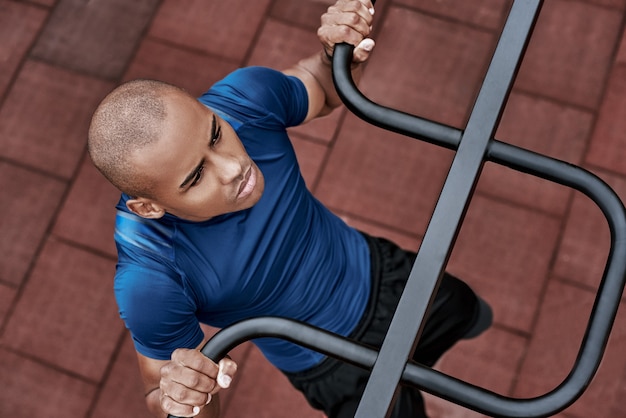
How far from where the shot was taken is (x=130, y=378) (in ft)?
8.79

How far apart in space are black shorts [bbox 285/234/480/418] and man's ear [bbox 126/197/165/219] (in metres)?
0.66

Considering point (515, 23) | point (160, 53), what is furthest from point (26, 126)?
point (515, 23)

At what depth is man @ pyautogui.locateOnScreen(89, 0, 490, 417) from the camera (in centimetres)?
Answer: 133

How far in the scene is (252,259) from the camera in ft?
5.20

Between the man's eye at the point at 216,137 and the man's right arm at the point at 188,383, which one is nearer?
the man's right arm at the point at 188,383

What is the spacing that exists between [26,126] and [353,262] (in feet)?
6.67

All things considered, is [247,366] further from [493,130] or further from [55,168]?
[493,130]

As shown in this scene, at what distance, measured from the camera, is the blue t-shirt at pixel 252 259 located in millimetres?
1448

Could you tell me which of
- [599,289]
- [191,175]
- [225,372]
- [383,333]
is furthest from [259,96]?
[599,289]

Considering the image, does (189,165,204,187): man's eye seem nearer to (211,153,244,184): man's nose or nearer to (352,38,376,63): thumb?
(211,153,244,184): man's nose

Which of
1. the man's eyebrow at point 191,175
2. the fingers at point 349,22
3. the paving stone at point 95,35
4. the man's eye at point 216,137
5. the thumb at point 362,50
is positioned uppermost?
the paving stone at point 95,35

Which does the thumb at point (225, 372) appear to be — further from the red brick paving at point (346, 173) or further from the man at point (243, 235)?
the red brick paving at point (346, 173)

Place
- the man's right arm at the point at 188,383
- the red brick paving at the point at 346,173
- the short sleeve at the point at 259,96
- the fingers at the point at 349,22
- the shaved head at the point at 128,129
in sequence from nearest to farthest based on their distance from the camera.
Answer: the man's right arm at the point at 188,383 < the fingers at the point at 349,22 < the shaved head at the point at 128,129 < the short sleeve at the point at 259,96 < the red brick paving at the point at 346,173

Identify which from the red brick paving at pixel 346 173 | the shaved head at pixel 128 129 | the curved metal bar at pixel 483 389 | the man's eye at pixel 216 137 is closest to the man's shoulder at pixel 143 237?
the shaved head at pixel 128 129
